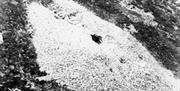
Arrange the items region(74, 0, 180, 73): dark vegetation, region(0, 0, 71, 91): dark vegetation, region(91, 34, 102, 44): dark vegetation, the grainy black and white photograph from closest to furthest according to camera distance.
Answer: region(0, 0, 71, 91): dark vegetation < the grainy black and white photograph < region(91, 34, 102, 44): dark vegetation < region(74, 0, 180, 73): dark vegetation

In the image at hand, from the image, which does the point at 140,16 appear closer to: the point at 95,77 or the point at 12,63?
the point at 95,77

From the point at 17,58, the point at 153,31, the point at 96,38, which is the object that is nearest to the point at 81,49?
the point at 96,38

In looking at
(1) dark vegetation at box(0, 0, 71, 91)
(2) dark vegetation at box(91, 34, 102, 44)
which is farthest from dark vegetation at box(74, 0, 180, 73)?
(1) dark vegetation at box(0, 0, 71, 91)


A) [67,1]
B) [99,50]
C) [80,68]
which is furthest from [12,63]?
[67,1]

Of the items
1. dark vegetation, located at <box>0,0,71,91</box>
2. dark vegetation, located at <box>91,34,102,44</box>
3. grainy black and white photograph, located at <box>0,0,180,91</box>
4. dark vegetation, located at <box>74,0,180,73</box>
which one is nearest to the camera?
dark vegetation, located at <box>0,0,71,91</box>

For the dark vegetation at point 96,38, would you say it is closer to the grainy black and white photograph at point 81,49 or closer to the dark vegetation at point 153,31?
the grainy black and white photograph at point 81,49

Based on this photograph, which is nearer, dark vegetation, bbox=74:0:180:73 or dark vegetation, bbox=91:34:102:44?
dark vegetation, bbox=91:34:102:44

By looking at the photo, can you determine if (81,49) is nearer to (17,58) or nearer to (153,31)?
(17,58)

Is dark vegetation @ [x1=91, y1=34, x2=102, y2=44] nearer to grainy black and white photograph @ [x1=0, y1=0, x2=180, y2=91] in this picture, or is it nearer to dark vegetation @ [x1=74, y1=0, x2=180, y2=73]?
grainy black and white photograph @ [x1=0, y1=0, x2=180, y2=91]
